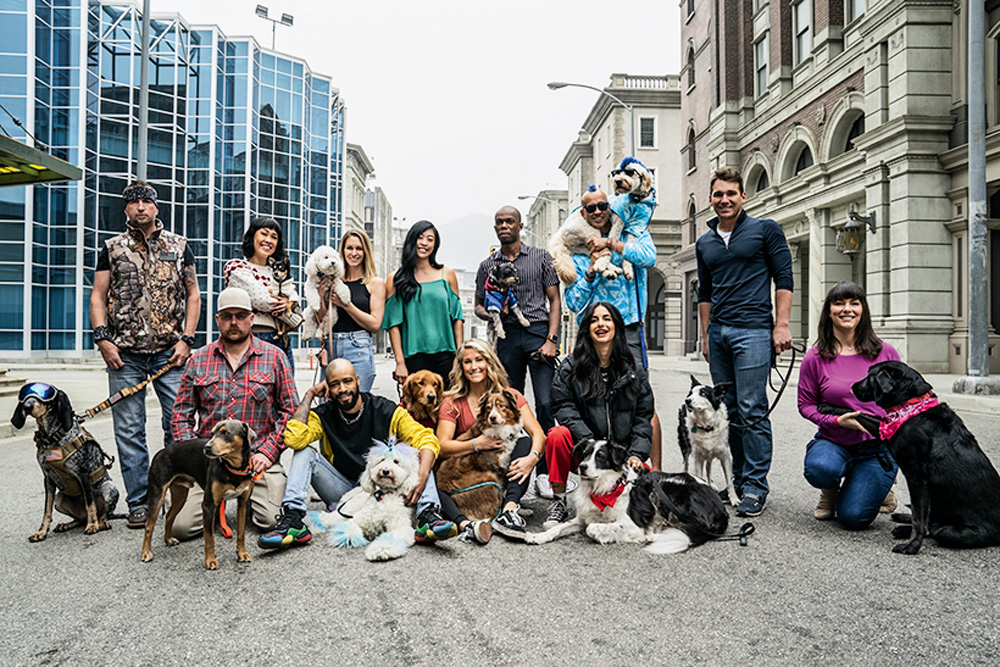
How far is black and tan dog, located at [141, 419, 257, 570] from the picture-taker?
395cm

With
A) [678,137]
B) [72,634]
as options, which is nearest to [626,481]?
[72,634]

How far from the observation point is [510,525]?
183 inches

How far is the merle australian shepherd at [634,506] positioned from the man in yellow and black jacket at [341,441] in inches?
33.5

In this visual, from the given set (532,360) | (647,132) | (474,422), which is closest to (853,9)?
(532,360)

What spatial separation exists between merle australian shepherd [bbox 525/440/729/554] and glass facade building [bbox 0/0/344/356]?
105 feet

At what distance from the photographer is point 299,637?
3.08 meters

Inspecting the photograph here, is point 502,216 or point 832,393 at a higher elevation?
point 502,216

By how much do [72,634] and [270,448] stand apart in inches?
66.2

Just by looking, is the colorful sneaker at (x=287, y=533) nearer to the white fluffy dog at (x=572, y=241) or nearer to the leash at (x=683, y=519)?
the leash at (x=683, y=519)

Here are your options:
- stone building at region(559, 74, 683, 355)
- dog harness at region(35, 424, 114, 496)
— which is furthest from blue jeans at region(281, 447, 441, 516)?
stone building at region(559, 74, 683, 355)

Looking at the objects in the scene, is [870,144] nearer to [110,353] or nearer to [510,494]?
[510,494]

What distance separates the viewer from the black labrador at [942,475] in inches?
155

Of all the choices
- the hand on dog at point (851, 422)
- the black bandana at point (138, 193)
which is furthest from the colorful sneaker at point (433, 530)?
the black bandana at point (138, 193)

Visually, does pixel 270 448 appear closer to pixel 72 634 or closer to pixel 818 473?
pixel 72 634
